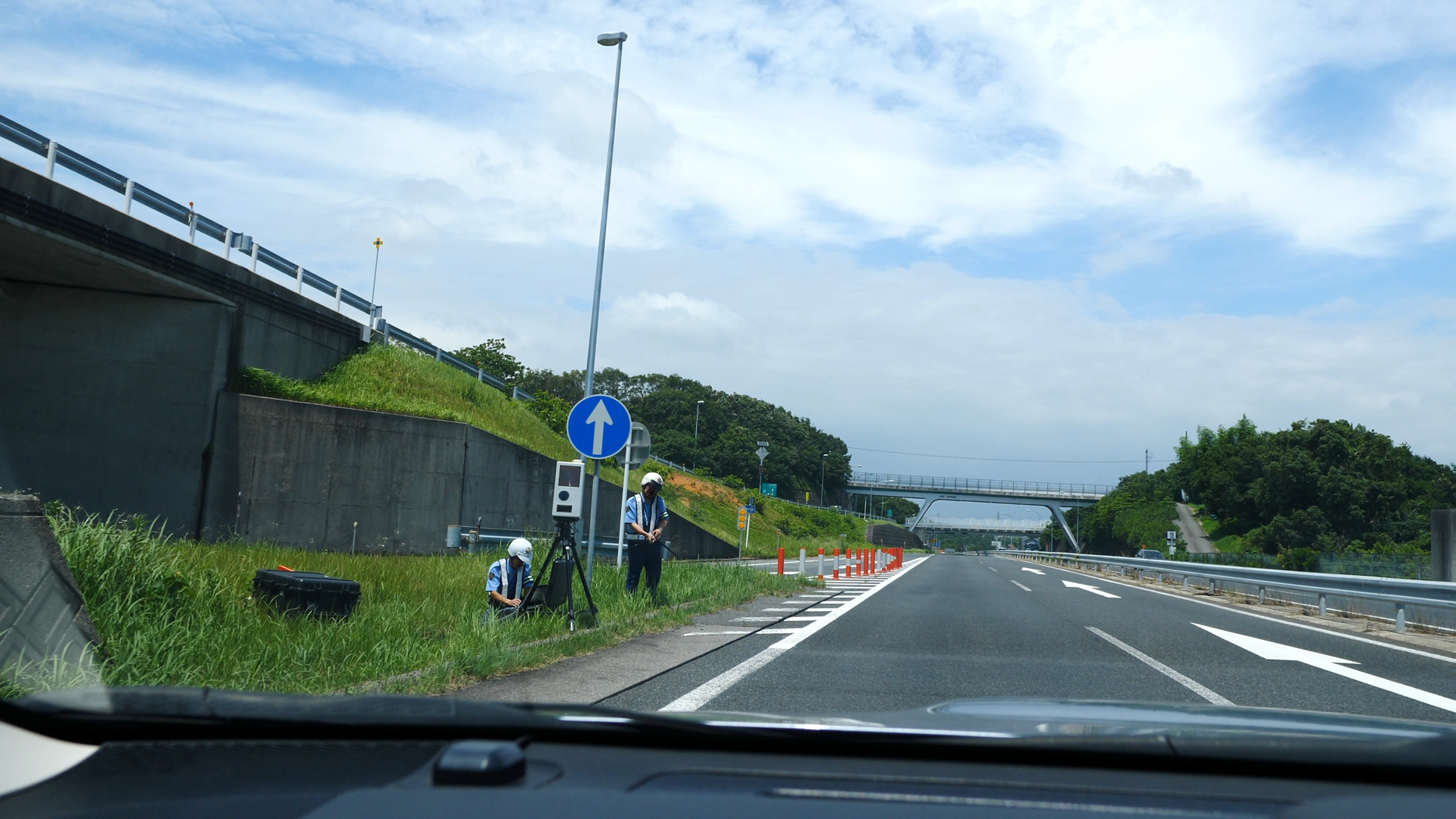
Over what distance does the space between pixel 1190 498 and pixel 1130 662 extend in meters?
101

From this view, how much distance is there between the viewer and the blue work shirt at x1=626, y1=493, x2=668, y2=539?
11.6 metres

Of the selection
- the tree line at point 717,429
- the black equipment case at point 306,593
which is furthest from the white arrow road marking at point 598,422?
the tree line at point 717,429

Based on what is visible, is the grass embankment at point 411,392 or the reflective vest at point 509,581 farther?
the grass embankment at point 411,392

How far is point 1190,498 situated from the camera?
98.9 metres

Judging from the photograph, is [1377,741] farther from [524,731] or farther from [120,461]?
[120,461]

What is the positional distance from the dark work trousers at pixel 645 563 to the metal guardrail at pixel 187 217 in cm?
1251

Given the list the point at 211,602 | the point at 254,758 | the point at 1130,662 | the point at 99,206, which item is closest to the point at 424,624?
the point at 211,602

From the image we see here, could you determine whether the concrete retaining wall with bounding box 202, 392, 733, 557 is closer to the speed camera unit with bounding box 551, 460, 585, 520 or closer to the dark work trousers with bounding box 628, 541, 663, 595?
the dark work trousers with bounding box 628, 541, 663, 595

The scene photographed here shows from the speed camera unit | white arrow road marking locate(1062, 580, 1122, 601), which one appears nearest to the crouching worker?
the speed camera unit

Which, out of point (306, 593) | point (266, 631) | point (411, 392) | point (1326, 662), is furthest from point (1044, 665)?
point (411, 392)

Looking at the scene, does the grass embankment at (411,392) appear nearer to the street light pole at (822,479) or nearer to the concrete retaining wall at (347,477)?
the concrete retaining wall at (347,477)

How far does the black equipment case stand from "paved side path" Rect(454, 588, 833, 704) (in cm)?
215

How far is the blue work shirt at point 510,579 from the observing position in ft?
32.1

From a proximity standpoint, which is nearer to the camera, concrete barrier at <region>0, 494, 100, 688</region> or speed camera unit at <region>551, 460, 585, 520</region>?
concrete barrier at <region>0, 494, 100, 688</region>
